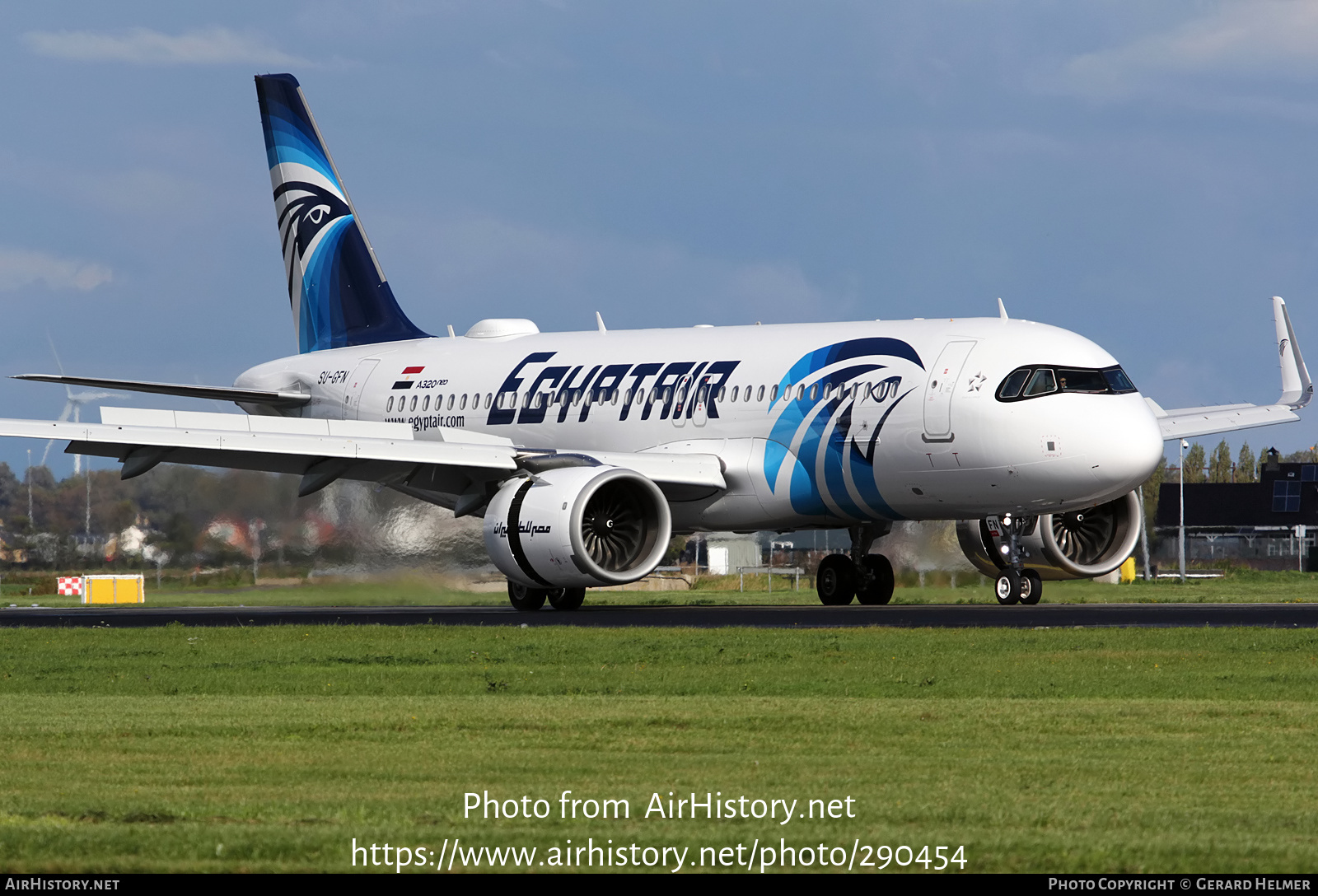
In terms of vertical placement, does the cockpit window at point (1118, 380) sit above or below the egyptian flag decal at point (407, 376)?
below

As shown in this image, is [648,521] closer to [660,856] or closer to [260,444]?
[260,444]

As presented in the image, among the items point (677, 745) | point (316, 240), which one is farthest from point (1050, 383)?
point (316, 240)

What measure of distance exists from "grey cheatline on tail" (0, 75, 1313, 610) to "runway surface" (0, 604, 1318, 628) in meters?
0.97

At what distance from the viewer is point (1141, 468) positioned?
25484 millimetres

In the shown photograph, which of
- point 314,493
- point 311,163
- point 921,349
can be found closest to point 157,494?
point 314,493

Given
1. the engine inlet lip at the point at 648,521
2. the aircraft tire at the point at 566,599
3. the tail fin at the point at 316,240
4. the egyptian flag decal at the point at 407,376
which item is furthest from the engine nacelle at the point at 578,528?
the tail fin at the point at 316,240

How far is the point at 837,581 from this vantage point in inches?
1184

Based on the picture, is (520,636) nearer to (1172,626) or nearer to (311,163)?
(1172,626)

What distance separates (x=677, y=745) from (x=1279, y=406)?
79.0ft

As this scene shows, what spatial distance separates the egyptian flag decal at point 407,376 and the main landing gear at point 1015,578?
12234 millimetres

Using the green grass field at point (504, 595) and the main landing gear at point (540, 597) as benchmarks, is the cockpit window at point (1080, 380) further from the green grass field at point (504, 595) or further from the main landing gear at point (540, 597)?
the main landing gear at point (540, 597)

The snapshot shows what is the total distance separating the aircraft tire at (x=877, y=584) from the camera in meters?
29.9

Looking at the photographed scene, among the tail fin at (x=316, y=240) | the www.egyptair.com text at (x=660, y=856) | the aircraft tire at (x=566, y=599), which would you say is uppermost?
the tail fin at (x=316, y=240)
